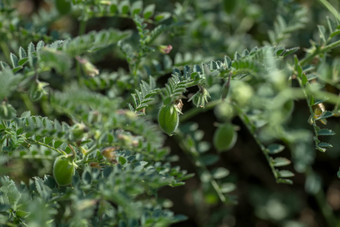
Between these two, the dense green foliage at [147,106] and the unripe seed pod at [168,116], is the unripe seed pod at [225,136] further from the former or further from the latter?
the unripe seed pod at [168,116]

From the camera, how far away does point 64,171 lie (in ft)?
4.44

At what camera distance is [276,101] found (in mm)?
1820

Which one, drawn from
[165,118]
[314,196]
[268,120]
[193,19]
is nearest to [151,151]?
[165,118]

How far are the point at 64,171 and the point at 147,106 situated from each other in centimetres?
32

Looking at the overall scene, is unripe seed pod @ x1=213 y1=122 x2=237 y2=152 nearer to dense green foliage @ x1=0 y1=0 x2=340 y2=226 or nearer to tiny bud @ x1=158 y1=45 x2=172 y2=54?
dense green foliage @ x1=0 y1=0 x2=340 y2=226

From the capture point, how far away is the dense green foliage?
1.21 metres

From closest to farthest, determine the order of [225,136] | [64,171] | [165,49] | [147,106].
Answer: [64,171] < [147,106] < [165,49] < [225,136]

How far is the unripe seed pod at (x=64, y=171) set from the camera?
1351 millimetres

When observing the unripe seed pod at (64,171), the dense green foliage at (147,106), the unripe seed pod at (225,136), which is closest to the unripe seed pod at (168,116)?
the dense green foliage at (147,106)

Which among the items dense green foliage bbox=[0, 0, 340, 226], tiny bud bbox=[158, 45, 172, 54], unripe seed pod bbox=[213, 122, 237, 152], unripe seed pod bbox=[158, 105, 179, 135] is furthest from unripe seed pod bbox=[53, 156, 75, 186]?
unripe seed pod bbox=[213, 122, 237, 152]

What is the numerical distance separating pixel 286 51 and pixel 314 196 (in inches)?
59.5

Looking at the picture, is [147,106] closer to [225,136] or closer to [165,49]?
[165,49]

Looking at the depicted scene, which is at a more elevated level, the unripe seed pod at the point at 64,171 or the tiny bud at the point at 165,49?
the tiny bud at the point at 165,49

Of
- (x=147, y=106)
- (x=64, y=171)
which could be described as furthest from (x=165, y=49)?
(x=64, y=171)
